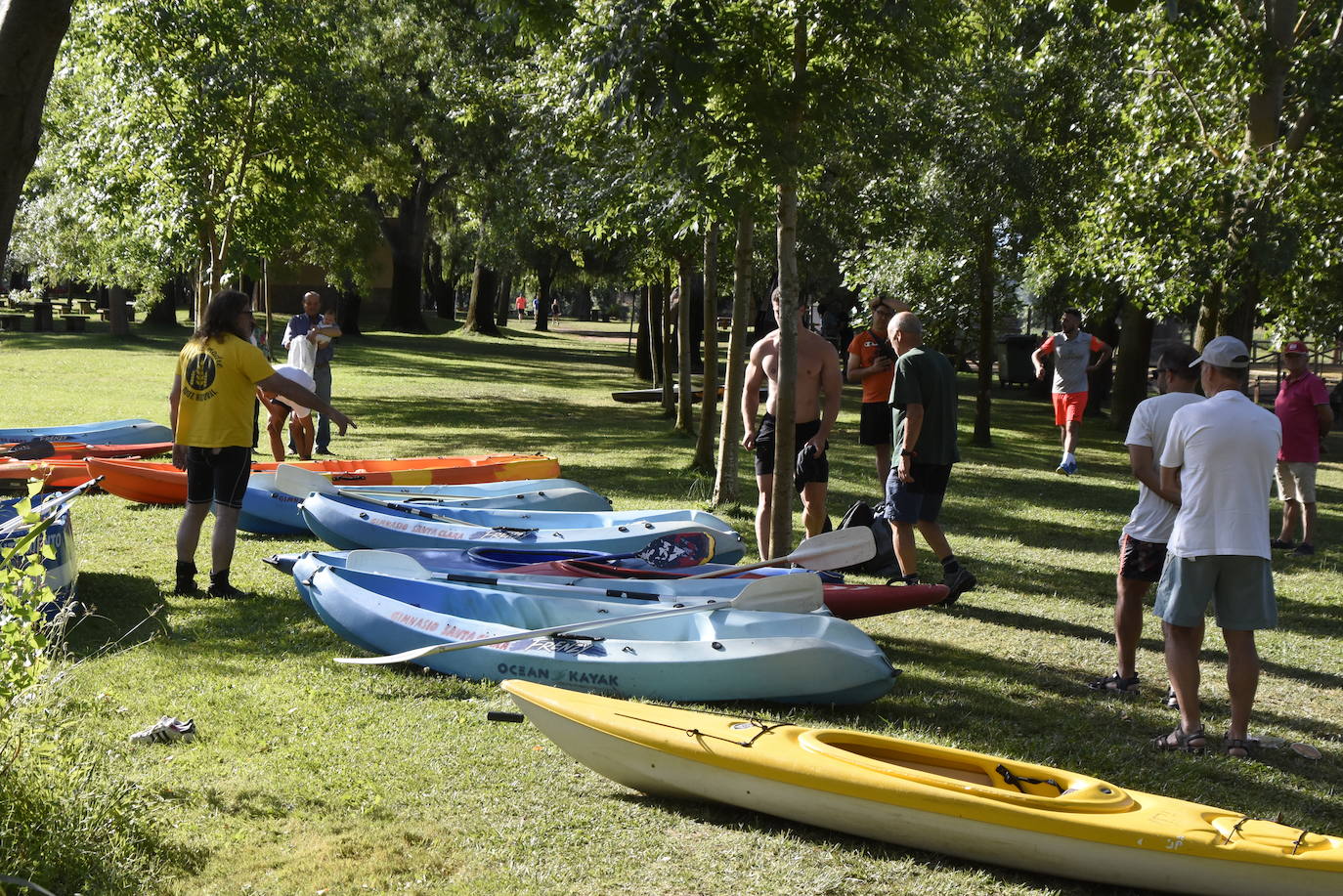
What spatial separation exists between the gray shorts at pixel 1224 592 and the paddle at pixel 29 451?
936 cm

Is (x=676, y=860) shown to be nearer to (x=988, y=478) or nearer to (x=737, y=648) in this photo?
(x=737, y=648)

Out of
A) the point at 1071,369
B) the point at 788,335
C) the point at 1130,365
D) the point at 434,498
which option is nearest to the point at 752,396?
the point at 788,335

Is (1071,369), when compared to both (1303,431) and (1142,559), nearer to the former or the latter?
(1303,431)

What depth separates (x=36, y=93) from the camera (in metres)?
3.54

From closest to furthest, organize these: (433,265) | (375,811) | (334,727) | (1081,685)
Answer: (375,811) → (334,727) → (1081,685) → (433,265)

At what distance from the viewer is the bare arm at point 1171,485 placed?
5383mm

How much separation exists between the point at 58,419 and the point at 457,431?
533 cm

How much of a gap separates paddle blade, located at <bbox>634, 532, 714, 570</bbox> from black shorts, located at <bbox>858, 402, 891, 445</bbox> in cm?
255

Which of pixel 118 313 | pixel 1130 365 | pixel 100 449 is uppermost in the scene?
pixel 118 313

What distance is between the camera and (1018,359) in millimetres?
32719

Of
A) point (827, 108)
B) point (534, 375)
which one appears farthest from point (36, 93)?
point (534, 375)

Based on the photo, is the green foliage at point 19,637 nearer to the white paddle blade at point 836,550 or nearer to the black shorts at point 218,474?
the black shorts at point 218,474

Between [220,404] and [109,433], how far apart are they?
705 cm

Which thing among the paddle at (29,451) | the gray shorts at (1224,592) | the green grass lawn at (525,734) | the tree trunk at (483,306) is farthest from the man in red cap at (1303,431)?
the tree trunk at (483,306)
